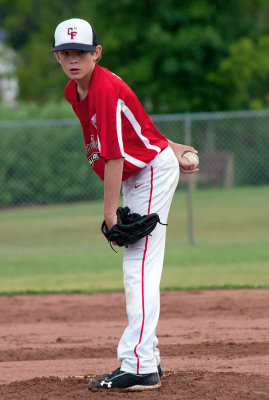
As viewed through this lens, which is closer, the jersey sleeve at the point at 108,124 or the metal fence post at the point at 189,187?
the jersey sleeve at the point at 108,124

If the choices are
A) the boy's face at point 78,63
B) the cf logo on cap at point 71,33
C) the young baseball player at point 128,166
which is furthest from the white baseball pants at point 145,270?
the cf logo on cap at point 71,33

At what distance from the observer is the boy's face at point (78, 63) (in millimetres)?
4359

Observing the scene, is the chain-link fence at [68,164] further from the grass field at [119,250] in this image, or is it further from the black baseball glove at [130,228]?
the black baseball glove at [130,228]

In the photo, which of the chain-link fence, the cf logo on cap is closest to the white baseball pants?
the cf logo on cap

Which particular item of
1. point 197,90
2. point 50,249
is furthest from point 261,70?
point 50,249

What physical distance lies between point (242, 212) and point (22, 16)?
106ft

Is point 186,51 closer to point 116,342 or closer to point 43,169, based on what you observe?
point 43,169

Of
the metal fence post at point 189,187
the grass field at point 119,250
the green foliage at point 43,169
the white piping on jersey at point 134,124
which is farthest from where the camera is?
the green foliage at point 43,169

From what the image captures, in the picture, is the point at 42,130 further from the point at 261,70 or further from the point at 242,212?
the point at 261,70

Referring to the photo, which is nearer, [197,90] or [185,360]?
[185,360]

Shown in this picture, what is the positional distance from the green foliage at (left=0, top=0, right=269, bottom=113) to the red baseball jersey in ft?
74.4

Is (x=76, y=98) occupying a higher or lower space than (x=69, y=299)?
higher

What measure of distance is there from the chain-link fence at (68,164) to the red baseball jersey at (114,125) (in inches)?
553

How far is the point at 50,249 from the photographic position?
14.1 metres
